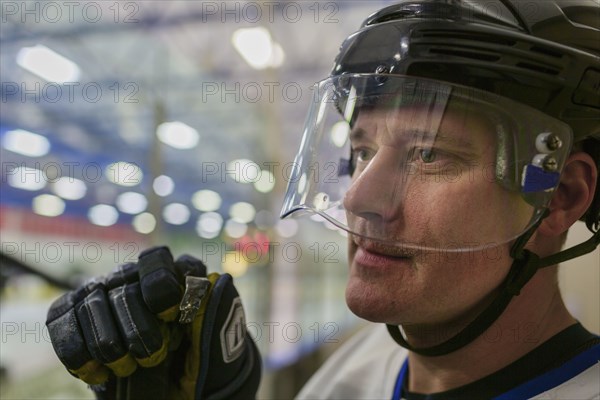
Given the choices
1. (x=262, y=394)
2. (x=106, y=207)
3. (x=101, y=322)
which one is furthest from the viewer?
(x=262, y=394)

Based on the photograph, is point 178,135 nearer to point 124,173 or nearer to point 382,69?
point 124,173

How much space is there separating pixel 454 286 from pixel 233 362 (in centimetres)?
41

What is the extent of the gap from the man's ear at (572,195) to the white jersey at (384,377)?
20 cm

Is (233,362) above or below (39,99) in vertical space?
below

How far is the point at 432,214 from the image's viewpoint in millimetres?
815

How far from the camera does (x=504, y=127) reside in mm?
821

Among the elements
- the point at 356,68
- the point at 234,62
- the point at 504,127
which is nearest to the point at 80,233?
the point at 356,68

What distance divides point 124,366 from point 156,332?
0.08m

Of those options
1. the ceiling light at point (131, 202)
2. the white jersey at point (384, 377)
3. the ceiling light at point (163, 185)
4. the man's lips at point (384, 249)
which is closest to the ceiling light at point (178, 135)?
the ceiling light at point (163, 185)

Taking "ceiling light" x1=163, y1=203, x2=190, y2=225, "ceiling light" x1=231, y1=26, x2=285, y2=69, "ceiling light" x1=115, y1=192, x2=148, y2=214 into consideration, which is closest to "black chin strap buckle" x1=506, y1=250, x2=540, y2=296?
"ceiling light" x1=115, y1=192, x2=148, y2=214

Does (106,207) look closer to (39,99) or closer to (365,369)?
(39,99)

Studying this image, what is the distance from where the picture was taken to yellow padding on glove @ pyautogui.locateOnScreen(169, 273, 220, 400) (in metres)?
0.87

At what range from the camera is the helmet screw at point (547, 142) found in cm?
82

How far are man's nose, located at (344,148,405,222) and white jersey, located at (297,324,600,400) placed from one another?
13.7 inches
